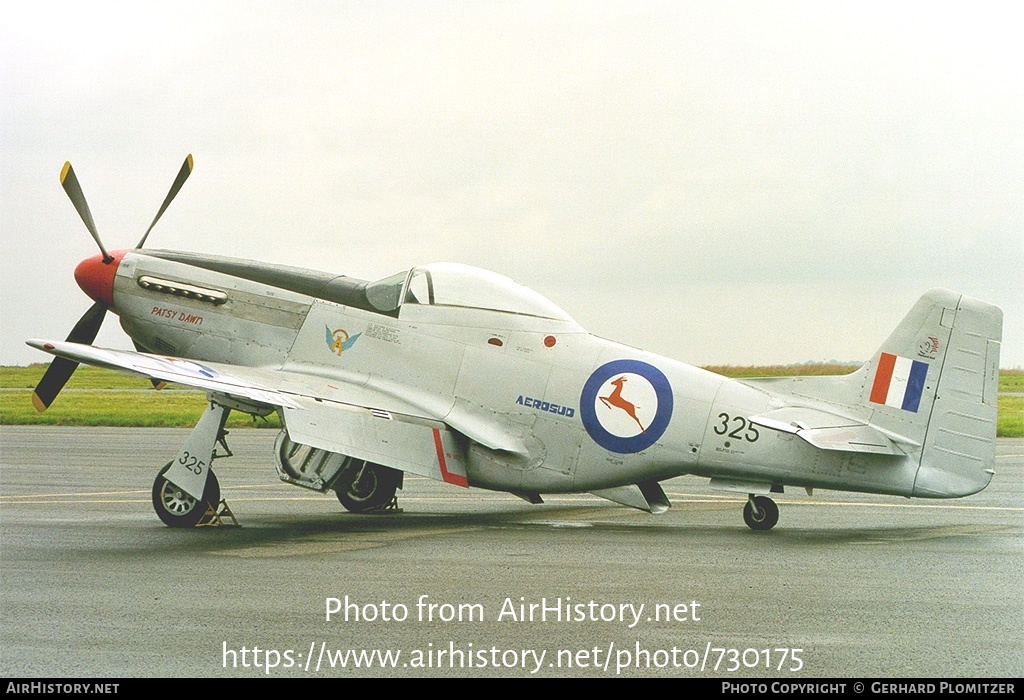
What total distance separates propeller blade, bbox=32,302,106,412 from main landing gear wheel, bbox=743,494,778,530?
8.44m

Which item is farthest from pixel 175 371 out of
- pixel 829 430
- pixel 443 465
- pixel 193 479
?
pixel 829 430

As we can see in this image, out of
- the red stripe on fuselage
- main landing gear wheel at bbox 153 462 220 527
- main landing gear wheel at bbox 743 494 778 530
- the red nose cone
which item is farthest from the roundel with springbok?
the red nose cone

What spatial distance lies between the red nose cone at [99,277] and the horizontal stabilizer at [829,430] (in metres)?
8.30

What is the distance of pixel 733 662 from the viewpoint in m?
6.26

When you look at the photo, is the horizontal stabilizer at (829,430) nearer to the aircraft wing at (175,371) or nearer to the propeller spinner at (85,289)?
the aircraft wing at (175,371)

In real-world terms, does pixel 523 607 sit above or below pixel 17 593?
above

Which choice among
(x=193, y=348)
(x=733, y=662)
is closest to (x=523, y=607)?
(x=733, y=662)

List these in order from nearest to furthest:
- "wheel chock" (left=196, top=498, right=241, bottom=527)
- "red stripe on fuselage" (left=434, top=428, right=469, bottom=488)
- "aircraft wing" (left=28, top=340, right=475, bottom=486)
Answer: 1. "aircraft wing" (left=28, top=340, right=475, bottom=486)
2. "wheel chock" (left=196, top=498, right=241, bottom=527)
3. "red stripe on fuselage" (left=434, top=428, right=469, bottom=488)

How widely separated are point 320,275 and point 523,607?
268 inches

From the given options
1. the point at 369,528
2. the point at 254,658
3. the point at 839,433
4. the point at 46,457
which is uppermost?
the point at 839,433

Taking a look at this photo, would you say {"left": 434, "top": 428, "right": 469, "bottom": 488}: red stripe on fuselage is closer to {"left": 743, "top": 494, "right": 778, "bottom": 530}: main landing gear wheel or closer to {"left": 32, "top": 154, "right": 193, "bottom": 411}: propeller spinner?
{"left": 743, "top": 494, "right": 778, "bottom": 530}: main landing gear wheel

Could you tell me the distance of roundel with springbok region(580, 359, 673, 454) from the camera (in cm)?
1175

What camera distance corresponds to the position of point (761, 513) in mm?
11992
